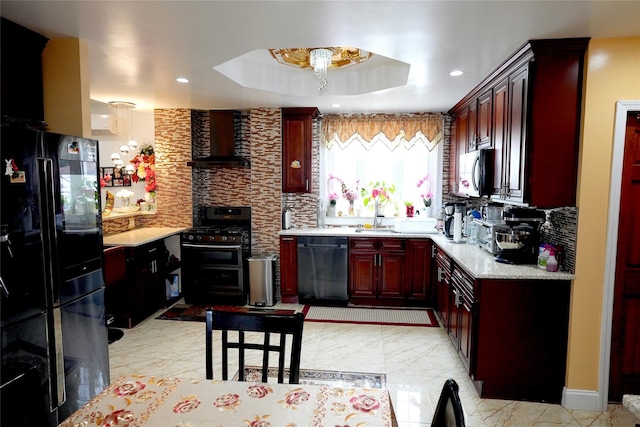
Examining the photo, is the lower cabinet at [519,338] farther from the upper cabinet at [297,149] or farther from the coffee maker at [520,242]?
the upper cabinet at [297,149]

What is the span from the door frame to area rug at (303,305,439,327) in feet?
5.57

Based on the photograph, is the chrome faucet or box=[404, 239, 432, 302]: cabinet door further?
the chrome faucet

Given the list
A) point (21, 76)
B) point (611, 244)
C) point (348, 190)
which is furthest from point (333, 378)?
point (21, 76)

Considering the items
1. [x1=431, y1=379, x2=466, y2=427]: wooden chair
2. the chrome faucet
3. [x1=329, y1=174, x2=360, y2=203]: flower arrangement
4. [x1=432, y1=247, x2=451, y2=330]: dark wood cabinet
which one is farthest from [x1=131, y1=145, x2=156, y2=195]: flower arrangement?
[x1=431, y1=379, x2=466, y2=427]: wooden chair

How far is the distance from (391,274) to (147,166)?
139 inches

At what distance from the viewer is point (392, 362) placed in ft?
11.1

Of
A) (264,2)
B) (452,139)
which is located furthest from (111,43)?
(452,139)

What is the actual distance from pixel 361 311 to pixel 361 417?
11.1 feet

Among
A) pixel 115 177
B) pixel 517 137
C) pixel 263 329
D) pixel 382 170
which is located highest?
pixel 517 137

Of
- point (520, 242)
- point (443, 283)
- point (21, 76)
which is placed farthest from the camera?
point (443, 283)

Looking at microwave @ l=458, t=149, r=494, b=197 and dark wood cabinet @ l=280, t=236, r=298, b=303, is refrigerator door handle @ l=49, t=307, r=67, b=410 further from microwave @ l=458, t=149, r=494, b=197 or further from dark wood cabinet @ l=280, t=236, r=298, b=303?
microwave @ l=458, t=149, r=494, b=197

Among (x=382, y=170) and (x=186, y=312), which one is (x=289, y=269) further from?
(x=382, y=170)

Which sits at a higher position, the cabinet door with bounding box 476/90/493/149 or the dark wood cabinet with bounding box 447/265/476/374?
the cabinet door with bounding box 476/90/493/149

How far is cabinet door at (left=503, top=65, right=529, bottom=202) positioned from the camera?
8.88 ft
